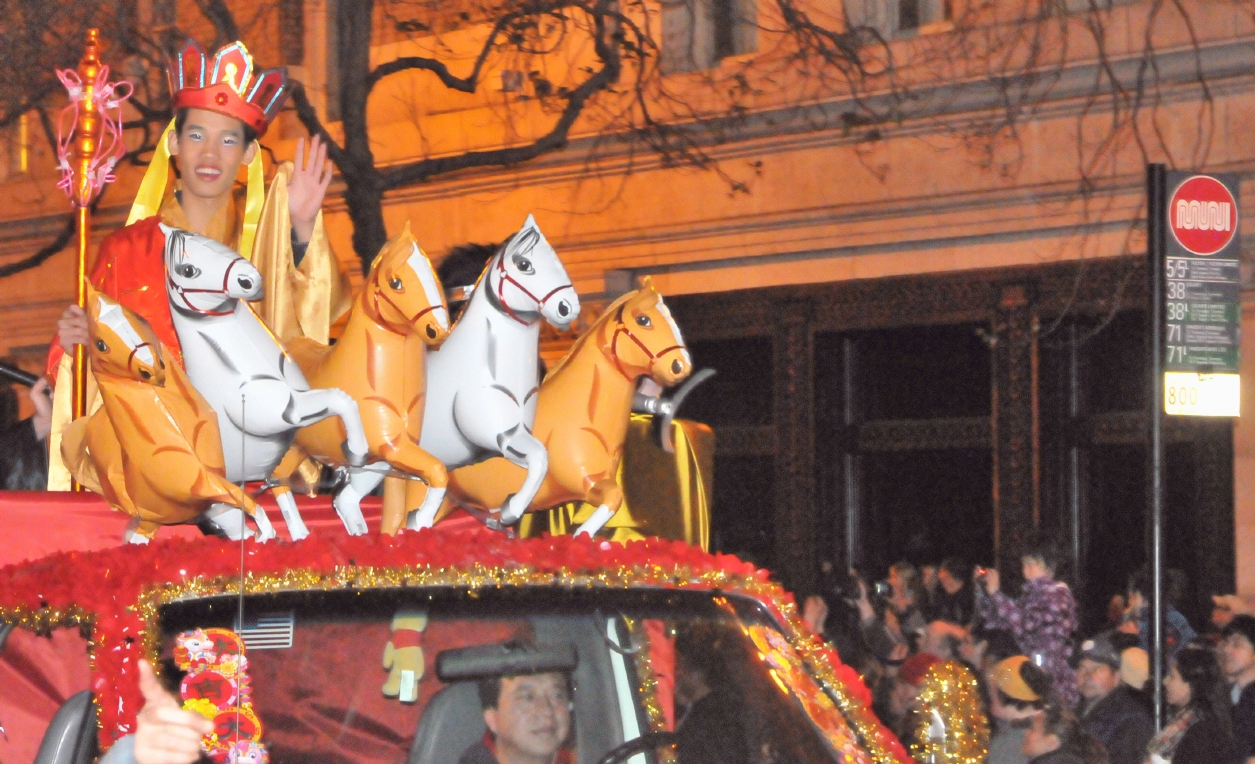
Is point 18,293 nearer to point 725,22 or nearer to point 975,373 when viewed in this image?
point 725,22

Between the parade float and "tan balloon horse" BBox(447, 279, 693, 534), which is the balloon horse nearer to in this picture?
the parade float

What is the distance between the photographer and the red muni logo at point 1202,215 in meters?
7.79

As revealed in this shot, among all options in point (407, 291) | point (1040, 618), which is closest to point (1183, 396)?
point (1040, 618)

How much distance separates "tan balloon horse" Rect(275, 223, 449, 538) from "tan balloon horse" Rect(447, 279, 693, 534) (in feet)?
1.55

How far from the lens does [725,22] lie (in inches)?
601

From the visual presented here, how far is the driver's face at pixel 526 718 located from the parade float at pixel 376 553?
0.05m

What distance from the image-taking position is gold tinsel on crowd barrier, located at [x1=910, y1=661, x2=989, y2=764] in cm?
396

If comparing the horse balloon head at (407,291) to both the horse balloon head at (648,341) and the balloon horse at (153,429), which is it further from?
the horse balloon head at (648,341)

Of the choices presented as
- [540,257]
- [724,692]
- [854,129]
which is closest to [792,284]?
[854,129]

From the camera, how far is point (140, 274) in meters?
5.44

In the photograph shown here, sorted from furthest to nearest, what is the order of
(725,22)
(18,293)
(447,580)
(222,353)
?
(18,293)
(725,22)
(222,353)
(447,580)

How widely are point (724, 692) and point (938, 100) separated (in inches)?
421

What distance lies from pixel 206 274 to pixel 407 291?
58 centimetres

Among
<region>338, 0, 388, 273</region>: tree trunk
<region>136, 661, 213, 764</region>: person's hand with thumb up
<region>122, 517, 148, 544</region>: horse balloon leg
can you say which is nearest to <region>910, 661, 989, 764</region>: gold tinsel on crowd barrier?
<region>136, 661, 213, 764</region>: person's hand with thumb up
